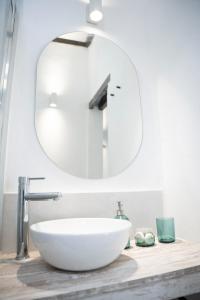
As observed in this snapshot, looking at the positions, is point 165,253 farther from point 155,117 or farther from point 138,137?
point 155,117

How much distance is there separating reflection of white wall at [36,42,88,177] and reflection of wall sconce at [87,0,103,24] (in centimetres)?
21

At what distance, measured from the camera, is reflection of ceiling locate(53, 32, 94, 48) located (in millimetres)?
1155

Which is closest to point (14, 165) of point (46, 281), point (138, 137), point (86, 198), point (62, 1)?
point (86, 198)

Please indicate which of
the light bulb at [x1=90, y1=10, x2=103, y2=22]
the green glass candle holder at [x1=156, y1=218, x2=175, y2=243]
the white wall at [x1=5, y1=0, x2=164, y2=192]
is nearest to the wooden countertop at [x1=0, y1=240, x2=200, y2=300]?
the green glass candle holder at [x1=156, y1=218, x2=175, y2=243]

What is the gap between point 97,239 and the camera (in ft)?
1.94

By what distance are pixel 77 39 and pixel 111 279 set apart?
1163 millimetres

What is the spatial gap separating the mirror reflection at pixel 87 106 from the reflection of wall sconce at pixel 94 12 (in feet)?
0.36

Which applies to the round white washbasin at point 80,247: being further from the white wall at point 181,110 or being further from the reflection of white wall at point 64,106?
the white wall at point 181,110

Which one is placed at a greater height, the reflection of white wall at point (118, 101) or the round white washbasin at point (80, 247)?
the reflection of white wall at point (118, 101)

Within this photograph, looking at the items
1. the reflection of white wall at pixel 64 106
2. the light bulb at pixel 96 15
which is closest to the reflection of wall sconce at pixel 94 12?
the light bulb at pixel 96 15

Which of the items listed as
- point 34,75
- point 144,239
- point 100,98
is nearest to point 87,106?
point 100,98

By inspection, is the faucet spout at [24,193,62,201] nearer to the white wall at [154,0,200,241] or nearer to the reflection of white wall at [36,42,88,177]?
the reflection of white wall at [36,42,88,177]

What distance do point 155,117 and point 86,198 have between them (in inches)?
26.3

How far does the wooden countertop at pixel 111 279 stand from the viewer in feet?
1.75
